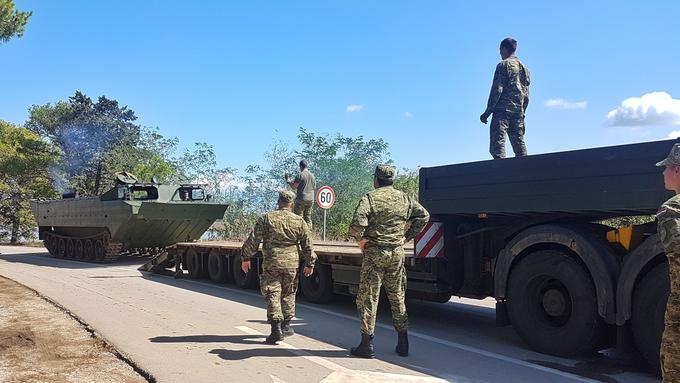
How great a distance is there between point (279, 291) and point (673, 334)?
4.19 m

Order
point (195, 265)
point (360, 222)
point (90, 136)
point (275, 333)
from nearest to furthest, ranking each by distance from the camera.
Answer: point (360, 222)
point (275, 333)
point (195, 265)
point (90, 136)

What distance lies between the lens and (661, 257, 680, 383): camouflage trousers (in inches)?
115

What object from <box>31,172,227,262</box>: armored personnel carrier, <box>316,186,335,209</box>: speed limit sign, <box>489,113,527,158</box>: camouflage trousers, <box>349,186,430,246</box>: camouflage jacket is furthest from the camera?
<box>31,172,227,262</box>: armored personnel carrier

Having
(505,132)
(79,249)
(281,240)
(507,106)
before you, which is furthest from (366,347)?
(79,249)

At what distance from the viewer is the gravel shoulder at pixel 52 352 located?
4961 mm

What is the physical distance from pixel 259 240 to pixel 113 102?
39129 millimetres

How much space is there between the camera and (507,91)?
7.48 m

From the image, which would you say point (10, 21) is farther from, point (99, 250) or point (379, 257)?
point (379, 257)

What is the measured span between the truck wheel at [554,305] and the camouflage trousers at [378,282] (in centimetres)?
133

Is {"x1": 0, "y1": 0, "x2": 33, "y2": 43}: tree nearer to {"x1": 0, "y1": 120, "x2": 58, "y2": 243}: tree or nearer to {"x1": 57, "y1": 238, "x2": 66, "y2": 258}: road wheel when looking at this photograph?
{"x1": 57, "y1": 238, "x2": 66, "y2": 258}: road wheel

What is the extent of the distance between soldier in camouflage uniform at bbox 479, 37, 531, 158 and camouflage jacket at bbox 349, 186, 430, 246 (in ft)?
6.90

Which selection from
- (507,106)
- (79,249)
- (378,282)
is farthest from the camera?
(79,249)

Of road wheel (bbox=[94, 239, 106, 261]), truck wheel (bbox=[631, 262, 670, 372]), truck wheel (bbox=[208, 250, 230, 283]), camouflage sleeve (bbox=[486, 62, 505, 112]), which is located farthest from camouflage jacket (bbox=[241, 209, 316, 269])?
road wheel (bbox=[94, 239, 106, 261])

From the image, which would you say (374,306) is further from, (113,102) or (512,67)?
(113,102)
